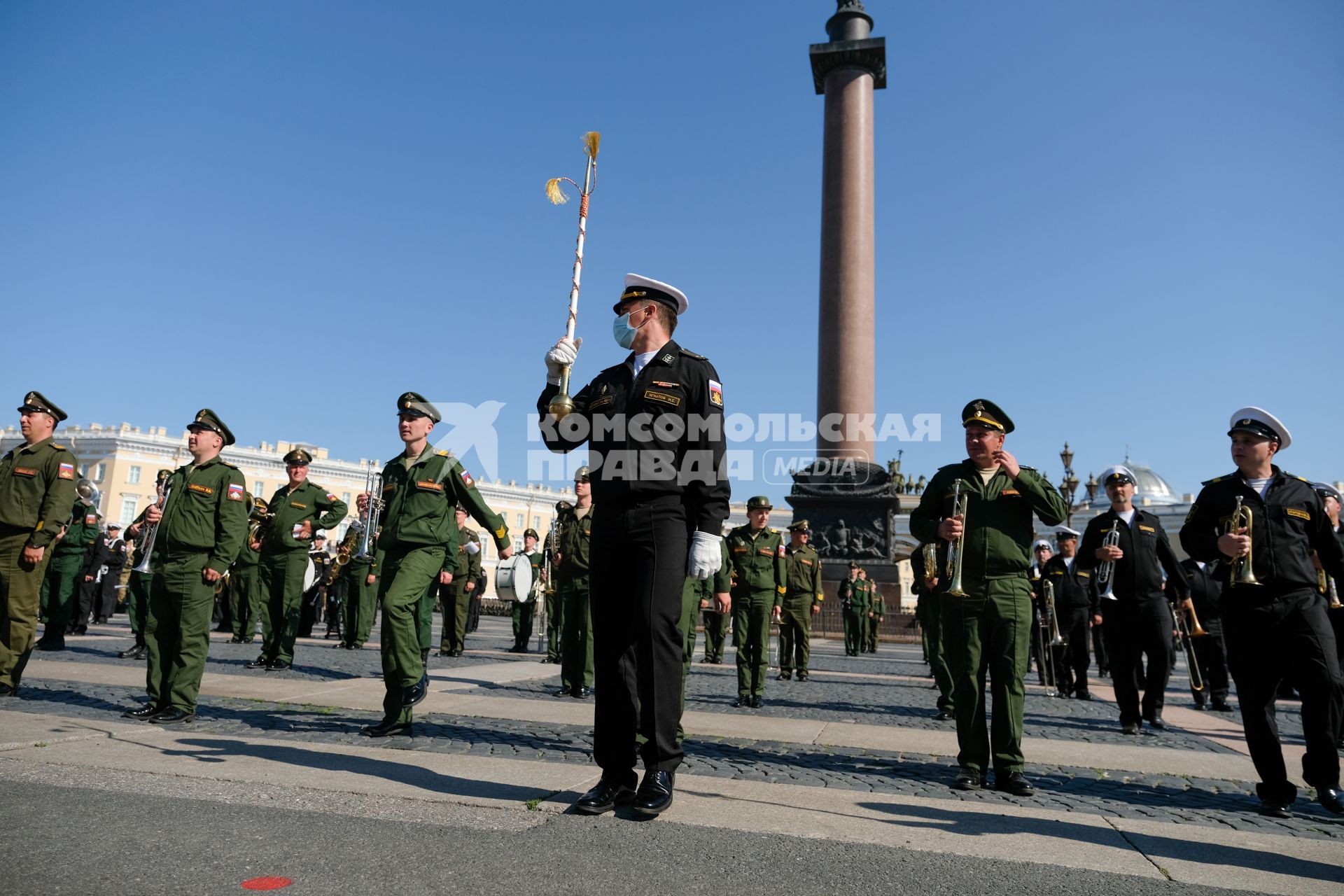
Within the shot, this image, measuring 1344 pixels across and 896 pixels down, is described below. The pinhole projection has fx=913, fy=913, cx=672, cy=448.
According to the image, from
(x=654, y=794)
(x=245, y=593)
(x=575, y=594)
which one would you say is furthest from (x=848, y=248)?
(x=654, y=794)

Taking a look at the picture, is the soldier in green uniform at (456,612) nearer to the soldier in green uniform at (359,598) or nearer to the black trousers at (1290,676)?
the soldier in green uniform at (359,598)

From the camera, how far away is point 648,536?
3.86m

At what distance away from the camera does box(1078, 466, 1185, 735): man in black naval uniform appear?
766 cm

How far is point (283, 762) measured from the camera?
14.0 ft

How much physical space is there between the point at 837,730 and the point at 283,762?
4.04 metres

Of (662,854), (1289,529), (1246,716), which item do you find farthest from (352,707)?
(1289,529)

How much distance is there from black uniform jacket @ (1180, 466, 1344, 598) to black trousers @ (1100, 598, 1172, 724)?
2750mm

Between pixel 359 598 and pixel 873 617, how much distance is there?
45.7 feet

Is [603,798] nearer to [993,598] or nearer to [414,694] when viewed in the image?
[414,694]

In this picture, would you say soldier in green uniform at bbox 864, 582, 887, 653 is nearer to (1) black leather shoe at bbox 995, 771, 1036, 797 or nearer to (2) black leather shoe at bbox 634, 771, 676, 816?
(1) black leather shoe at bbox 995, 771, 1036, 797

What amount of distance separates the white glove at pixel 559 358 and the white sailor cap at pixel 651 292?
30 cm

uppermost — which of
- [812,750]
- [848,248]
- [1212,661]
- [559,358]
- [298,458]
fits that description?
[848,248]

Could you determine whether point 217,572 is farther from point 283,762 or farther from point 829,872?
point 829,872

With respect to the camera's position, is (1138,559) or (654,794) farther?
(1138,559)
